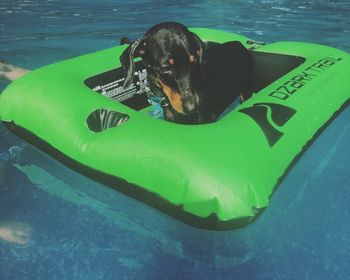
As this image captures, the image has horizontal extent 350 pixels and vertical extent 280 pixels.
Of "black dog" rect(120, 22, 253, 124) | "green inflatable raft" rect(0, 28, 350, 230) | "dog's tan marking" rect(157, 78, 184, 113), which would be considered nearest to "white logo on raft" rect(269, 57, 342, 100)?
"green inflatable raft" rect(0, 28, 350, 230)

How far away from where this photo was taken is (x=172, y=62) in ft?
8.95

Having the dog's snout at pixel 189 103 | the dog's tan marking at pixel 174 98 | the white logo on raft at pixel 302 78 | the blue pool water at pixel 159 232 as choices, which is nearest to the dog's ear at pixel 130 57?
the dog's tan marking at pixel 174 98

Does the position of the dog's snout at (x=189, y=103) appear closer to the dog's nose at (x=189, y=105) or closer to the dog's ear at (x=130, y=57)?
the dog's nose at (x=189, y=105)

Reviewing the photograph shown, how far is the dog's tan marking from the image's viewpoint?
106 inches

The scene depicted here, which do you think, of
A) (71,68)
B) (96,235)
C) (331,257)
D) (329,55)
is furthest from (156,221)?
(329,55)

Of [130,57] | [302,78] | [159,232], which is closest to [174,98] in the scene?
[130,57]

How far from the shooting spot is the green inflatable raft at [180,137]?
205cm

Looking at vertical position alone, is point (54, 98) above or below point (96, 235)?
above

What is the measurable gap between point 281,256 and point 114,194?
1.06 metres

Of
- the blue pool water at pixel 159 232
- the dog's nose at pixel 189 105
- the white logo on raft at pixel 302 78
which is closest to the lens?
the blue pool water at pixel 159 232

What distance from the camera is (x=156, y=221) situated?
231 cm

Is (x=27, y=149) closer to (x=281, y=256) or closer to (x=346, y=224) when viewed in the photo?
(x=281, y=256)

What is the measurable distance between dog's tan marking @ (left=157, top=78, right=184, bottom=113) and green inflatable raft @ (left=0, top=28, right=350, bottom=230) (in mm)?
294

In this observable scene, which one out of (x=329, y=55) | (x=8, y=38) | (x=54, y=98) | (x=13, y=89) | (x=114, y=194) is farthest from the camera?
(x=8, y=38)
